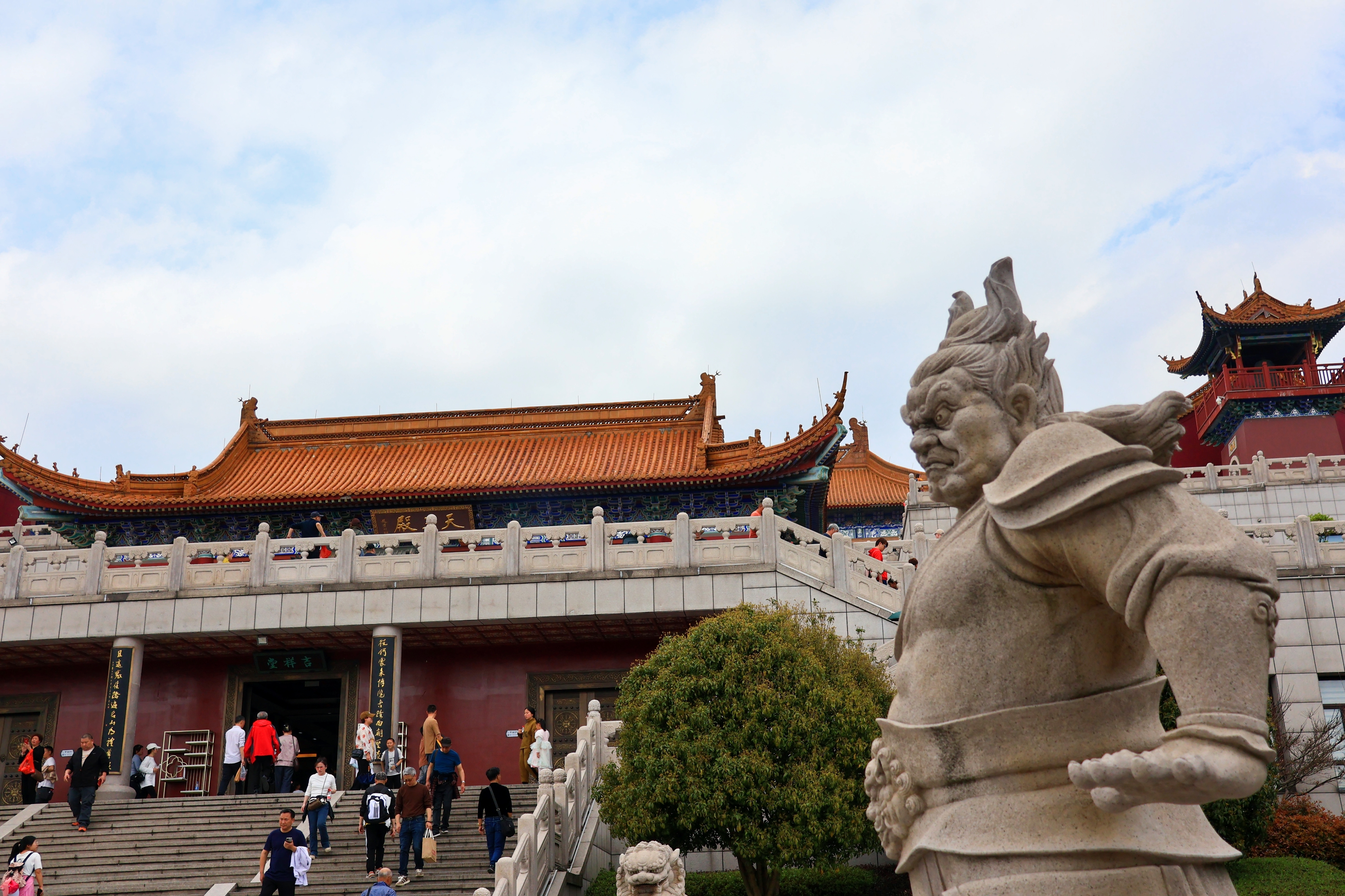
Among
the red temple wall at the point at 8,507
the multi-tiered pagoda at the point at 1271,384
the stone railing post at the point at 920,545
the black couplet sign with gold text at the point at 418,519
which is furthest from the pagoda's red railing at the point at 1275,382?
the red temple wall at the point at 8,507

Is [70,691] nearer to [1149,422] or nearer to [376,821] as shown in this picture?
[376,821]

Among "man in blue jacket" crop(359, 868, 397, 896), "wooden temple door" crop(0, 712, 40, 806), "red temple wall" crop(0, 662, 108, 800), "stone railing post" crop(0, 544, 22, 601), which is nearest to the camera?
"man in blue jacket" crop(359, 868, 397, 896)

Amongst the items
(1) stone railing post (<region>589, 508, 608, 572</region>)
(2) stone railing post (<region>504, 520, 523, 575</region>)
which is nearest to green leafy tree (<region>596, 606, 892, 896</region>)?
(1) stone railing post (<region>589, 508, 608, 572</region>)

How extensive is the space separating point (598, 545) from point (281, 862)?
7506 mm

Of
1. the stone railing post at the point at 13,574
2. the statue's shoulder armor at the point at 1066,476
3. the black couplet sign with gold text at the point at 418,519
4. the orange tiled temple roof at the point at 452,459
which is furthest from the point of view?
the black couplet sign with gold text at the point at 418,519

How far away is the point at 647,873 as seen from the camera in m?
6.88

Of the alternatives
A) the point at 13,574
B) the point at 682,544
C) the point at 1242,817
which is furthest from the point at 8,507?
the point at 1242,817

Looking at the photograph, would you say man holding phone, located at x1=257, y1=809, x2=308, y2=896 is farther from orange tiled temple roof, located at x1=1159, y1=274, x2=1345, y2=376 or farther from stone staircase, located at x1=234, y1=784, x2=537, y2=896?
orange tiled temple roof, located at x1=1159, y1=274, x2=1345, y2=376

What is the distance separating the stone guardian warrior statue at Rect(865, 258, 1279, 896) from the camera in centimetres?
219

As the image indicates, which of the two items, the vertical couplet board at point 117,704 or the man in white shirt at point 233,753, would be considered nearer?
the man in white shirt at point 233,753

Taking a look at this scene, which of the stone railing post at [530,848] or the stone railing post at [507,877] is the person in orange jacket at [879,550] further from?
the stone railing post at [507,877]

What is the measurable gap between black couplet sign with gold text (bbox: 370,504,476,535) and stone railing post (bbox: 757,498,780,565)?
7036mm

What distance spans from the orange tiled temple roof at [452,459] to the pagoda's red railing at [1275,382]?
41.8 feet

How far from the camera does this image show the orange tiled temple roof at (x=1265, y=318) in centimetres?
2848
